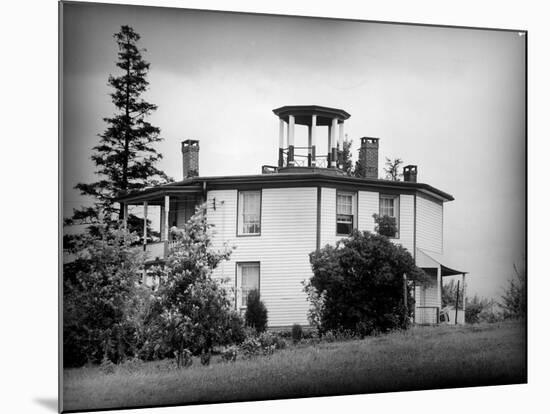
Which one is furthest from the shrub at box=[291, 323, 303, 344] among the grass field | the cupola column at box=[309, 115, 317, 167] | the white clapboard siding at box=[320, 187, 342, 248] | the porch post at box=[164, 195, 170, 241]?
the cupola column at box=[309, 115, 317, 167]

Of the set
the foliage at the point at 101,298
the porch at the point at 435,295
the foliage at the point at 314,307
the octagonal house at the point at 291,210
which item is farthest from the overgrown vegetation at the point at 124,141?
the porch at the point at 435,295

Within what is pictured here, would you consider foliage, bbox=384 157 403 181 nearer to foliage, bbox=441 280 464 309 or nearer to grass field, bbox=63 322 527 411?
foliage, bbox=441 280 464 309

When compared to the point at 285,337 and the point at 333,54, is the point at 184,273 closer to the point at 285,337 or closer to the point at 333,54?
the point at 285,337

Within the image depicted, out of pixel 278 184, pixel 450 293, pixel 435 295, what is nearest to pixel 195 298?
pixel 278 184

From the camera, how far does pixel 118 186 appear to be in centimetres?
1430

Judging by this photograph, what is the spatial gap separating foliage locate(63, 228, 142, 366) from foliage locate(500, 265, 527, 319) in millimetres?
5734

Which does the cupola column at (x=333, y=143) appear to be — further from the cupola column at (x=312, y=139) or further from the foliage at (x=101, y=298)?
the foliage at (x=101, y=298)

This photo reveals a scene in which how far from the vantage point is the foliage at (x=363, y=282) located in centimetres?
1538

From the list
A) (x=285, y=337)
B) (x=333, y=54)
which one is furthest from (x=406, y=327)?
(x=333, y=54)

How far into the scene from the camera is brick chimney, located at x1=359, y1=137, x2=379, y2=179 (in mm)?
15477

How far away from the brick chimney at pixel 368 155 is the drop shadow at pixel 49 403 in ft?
17.8

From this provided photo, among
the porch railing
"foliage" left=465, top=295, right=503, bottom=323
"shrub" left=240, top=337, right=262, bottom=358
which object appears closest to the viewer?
"shrub" left=240, top=337, right=262, bottom=358

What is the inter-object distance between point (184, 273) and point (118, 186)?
1581 millimetres

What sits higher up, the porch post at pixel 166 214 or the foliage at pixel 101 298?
the porch post at pixel 166 214
